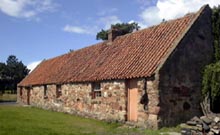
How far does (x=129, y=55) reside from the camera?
2286 centimetres

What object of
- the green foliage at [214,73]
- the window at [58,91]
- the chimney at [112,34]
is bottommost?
the window at [58,91]

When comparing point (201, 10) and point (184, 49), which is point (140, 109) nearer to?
point (184, 49)

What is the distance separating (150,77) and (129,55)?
15.3ft

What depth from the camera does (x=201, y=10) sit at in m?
20.4

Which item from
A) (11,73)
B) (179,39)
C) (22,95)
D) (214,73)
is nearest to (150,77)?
(179,39)

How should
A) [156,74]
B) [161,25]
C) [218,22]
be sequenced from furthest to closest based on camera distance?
1. [161,25]
2. [218,22]
3. [156,74]

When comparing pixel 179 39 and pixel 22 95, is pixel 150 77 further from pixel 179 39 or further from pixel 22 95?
pixel 22 95

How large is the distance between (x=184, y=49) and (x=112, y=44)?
943 cm

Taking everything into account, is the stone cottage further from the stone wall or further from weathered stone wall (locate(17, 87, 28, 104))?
weathered stone wall (locate(17, 87, 28, 104))

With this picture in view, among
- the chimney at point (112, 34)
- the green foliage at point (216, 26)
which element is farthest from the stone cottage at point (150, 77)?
the chimney at point (112, 34)

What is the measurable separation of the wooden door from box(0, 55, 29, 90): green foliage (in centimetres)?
6357

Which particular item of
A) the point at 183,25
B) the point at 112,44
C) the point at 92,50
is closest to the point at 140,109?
the point at 183,25

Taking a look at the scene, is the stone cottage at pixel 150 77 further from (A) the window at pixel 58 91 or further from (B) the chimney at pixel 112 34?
(A) the window at pixel 58 91

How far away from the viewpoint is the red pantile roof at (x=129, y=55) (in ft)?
65.2
